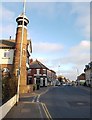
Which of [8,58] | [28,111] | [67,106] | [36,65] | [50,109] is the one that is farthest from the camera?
[36,65]

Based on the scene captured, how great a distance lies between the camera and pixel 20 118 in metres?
14.7

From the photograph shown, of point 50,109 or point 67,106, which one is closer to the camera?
point 50,109

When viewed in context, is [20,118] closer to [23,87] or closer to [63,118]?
[63,118]

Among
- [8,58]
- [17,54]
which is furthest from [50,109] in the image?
[8,58]

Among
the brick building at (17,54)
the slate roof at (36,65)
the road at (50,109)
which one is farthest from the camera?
the slate roof at (36,65)

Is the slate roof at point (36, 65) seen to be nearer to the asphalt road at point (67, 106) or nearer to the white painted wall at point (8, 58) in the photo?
the white painted wall at point (8, 58)

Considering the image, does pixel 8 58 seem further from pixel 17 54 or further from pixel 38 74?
pixel 38 74

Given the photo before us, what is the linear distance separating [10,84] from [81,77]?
12113 cm

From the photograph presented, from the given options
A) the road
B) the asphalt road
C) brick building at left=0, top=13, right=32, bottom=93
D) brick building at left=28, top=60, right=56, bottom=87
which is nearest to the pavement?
the road

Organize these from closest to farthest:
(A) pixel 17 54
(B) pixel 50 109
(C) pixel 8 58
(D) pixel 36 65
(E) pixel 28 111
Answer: (E) pixel 28 111 < (B) pixel 50 109 < (A) pixel 17 54 < (C) pixel 8 58 < (D) pixel 36 65

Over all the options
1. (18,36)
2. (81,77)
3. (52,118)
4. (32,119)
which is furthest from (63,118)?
(81,77)

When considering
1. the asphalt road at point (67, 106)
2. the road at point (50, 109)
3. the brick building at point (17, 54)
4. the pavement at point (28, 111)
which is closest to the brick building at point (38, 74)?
the brick building at point (17, 54)

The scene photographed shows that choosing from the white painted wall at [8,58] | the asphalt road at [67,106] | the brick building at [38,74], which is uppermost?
the white painted wall at [8,58]

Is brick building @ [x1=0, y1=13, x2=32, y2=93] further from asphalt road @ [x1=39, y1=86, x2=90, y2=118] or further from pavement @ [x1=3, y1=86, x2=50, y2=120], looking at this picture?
pavement @ [x1=3, y1=86, x2=50, y2=120]
